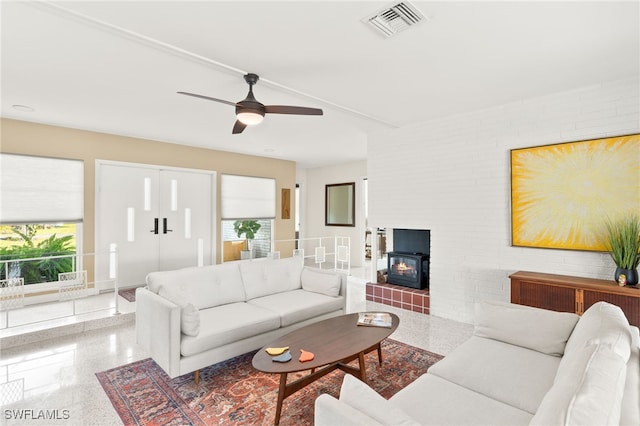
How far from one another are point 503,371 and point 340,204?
630 cm

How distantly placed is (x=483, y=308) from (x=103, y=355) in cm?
343

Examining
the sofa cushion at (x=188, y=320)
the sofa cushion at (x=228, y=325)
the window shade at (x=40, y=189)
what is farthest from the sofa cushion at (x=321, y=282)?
the window shade at (x=40, y=189)

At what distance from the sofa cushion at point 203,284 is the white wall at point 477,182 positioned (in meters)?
2.38

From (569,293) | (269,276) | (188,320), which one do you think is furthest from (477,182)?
(188,320)

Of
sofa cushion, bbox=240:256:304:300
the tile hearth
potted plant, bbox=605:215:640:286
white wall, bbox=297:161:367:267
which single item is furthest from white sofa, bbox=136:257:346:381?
white wall, bbox=297:161:367:267

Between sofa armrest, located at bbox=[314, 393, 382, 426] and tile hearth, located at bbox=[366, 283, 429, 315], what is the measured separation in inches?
135

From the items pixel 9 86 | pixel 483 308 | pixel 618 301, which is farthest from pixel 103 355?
pixel 618 301

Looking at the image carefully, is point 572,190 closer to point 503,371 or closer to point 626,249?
point 626,249

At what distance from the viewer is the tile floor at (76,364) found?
7.34ft

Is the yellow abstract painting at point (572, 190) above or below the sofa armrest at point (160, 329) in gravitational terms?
above

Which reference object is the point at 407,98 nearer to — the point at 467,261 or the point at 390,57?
the point at 390,57

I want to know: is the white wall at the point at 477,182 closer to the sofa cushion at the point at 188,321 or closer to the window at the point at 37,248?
the sofa cushion at the point at 188,321

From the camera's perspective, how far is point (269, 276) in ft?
12.7

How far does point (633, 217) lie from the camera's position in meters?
2.99
